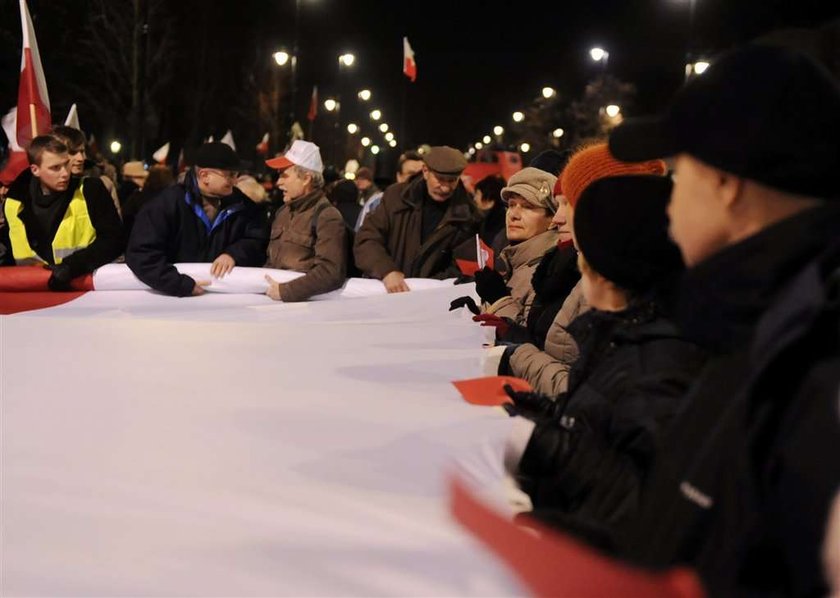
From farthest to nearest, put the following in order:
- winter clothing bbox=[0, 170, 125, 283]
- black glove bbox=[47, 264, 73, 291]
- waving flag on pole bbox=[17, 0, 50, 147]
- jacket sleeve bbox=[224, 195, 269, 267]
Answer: waving flag on pole bbox=[17, 0, 50, 147] < jacket sleeve bbox=[224, 195, 269, 267] < winter clothing bbox=[0, 170, 125, 283] < black glove bbox=[47, 264, 73, 291]

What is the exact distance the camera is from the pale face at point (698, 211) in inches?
55.7

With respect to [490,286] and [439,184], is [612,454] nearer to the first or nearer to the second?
[490,286]

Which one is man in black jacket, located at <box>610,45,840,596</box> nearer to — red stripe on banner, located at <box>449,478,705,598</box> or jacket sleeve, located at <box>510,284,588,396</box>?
red stripe on banner, located at <box>449,478,705,598</box>

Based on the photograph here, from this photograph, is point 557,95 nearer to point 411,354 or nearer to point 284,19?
point 284,19

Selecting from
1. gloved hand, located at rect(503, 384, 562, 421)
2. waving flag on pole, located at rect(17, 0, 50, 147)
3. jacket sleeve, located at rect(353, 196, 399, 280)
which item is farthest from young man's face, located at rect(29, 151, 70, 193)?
gloved hand, located at rect(503, 384, 562, 421)

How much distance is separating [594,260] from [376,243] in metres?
4.22

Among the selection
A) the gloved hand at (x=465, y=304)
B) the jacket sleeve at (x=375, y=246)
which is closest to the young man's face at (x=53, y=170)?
the jacket sleeve at (x=375, y=246)

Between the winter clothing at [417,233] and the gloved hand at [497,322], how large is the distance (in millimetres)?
2476

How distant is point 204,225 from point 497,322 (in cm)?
265

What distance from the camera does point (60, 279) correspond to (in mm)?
5250

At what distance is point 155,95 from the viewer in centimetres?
3139

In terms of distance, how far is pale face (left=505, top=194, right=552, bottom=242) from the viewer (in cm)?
450

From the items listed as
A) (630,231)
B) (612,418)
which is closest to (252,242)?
(630,231)

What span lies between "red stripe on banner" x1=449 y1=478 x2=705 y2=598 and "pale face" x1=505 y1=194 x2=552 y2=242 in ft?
10.6
